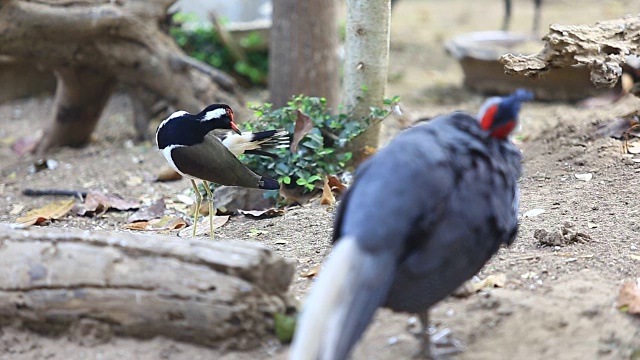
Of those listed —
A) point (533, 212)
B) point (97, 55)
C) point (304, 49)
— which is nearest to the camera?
point (533, 212)

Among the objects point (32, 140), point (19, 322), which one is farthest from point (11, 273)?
point (32, 140)

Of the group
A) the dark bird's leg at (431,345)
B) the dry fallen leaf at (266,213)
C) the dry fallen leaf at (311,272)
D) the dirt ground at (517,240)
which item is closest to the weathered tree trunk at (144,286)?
the dirt ground at (517,240)

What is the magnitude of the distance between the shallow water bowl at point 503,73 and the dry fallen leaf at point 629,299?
4.83m

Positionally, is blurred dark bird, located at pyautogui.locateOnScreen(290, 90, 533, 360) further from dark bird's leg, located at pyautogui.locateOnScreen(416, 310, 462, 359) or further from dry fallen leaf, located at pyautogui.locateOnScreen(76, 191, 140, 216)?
dry fallen leaf, located at pyautogui.locateOnScreen(76, 191, 140, 216)

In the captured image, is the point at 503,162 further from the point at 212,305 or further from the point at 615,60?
the point at 615,60

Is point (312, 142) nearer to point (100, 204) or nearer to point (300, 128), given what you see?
point (300, 128)

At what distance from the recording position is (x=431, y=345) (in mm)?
2986

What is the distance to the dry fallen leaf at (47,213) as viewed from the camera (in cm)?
516

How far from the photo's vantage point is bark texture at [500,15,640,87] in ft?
15.2

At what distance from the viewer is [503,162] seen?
2936mm

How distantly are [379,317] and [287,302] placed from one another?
0.41 meters

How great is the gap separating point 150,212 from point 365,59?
174 centimetres

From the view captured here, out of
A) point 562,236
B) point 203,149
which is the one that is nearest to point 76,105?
point 203,149

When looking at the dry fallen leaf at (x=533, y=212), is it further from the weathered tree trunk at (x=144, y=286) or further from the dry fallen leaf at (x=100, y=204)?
the dry fallen leaf at (x=100, y=204)
